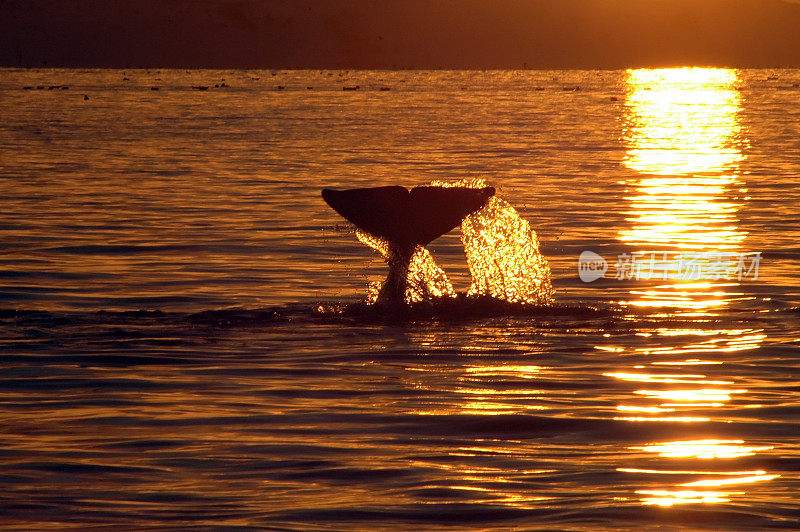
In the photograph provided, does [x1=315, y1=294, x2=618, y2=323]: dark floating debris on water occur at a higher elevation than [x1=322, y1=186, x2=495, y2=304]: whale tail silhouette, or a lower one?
lower

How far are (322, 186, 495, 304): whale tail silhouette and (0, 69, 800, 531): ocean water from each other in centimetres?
91

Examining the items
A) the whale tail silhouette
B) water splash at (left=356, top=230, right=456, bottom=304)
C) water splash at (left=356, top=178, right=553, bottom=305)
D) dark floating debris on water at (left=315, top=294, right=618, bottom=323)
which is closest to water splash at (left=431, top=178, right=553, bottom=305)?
water splash at (left=356, top=178, right=553, bottom=305)

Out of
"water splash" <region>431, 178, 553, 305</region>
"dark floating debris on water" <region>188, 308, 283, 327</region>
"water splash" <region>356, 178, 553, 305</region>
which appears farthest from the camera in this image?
"water splash" <region>431, 178, 553, 305</region>

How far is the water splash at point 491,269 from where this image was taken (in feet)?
42.0

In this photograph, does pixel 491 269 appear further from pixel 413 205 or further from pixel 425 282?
pixel 413 205

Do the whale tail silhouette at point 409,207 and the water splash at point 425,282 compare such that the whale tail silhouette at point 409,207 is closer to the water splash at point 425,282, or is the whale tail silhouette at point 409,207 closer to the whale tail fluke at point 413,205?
the whale tail fluke at point 413,205

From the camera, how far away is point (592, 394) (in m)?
9.65

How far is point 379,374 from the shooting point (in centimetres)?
1026

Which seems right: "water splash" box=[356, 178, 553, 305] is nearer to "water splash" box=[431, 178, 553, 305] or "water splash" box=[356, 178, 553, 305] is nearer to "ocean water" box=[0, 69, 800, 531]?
"water splash" box=[431, 178, 553, 305]

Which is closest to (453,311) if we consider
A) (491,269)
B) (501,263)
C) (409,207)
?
(491,269)

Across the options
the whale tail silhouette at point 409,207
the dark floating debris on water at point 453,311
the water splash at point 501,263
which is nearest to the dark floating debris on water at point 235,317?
the dark floating debris on water at point 453,311

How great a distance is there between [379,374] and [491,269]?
4.07 metres

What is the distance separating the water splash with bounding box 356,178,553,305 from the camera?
42.0ft

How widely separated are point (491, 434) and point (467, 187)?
128 inches
